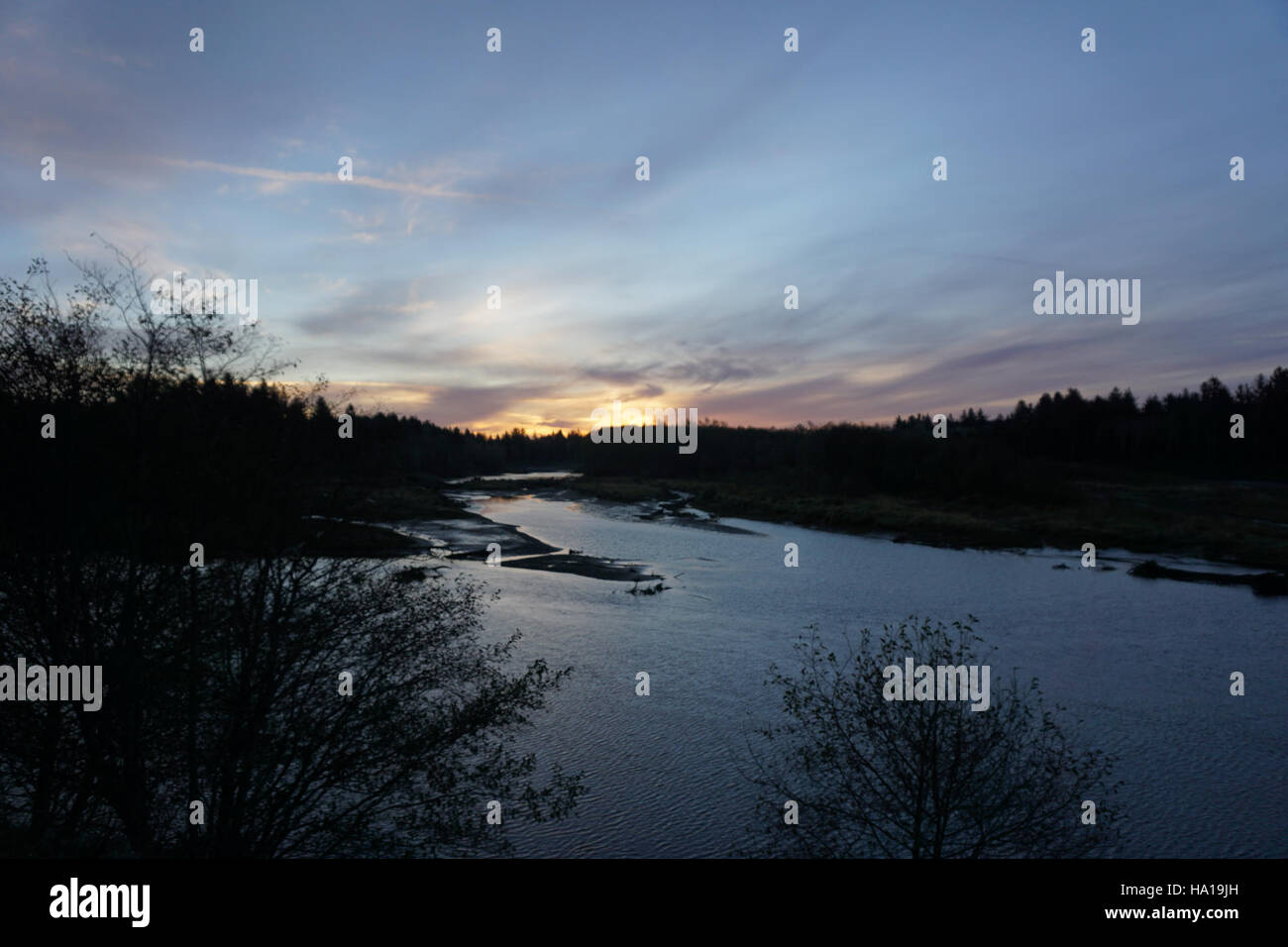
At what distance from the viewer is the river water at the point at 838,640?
1305 cm

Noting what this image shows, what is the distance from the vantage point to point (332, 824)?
1021cm

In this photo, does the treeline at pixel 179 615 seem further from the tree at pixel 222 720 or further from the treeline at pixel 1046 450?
the treeline at pixel 1046 450

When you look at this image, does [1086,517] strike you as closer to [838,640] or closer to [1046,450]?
[838,640]

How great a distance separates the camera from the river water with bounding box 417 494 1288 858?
13055mm

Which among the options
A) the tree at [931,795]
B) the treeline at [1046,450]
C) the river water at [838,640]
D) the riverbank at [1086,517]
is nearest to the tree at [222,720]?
the river water at [838,640]

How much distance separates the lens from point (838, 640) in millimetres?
23125

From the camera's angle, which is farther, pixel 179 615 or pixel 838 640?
pixel 838 640

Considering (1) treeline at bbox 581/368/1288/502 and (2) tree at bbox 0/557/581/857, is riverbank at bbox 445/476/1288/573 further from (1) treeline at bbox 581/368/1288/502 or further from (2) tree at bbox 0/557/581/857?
(2) tree at bbox 0/557/581/857

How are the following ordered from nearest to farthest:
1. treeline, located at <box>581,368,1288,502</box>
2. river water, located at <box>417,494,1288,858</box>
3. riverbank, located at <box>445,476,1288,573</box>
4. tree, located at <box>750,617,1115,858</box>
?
tree, located at <box>750,617,1115,858</box> → river water, located at <box>417,494,1288,858</box> → riverbank, located at <box>445,476,1288,573</box> → treeline, located at <box>581,368,1288,502</box>

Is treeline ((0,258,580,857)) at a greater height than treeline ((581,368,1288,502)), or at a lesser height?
lesser

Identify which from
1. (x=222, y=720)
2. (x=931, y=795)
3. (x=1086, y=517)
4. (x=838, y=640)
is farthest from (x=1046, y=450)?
(x=222, y=720)

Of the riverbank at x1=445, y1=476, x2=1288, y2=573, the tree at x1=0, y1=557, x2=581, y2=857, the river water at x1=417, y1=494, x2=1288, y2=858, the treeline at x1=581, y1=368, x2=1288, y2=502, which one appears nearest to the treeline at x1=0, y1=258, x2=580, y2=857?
the tree at x1=0, y1=557, x2=581, y2=857

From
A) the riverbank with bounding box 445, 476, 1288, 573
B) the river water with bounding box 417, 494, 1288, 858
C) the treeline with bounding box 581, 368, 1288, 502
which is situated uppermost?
the treeline with bounding box 581, 368, 1288, 502
